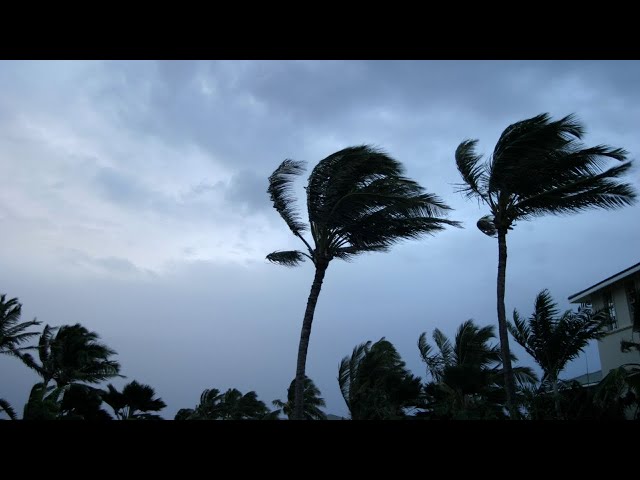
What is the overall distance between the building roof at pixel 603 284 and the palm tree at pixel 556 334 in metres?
1.82

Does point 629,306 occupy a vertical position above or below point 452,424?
above

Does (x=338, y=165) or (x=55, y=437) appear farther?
(x=338, y=165)

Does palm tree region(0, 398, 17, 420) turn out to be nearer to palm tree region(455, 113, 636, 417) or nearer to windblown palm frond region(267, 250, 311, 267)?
windblown palm frond region(267, 250, 311, 267)

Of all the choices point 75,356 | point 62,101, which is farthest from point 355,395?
point 62,101

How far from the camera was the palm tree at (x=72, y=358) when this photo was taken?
2509 cm

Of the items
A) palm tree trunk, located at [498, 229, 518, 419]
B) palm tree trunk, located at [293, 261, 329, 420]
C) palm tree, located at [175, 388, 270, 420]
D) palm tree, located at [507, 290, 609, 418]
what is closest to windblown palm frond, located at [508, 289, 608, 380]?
palm tree, located at [507, 290, 609, 418]

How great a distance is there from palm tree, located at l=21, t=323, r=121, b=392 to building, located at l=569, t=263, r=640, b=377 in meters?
24.0

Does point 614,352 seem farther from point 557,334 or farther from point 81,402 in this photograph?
point 81,402

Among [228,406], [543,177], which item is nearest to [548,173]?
[543,177]

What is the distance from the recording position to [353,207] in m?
14.6

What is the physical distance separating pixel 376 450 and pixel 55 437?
2.28 ft

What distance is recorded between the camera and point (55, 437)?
101cm
